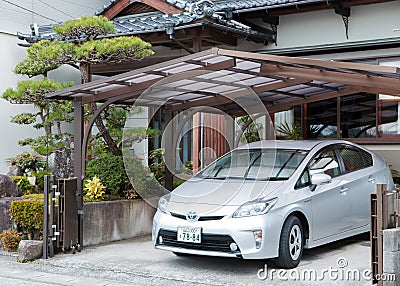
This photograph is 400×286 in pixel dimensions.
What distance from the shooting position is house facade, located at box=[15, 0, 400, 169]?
36.2ft

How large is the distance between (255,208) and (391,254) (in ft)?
5.47

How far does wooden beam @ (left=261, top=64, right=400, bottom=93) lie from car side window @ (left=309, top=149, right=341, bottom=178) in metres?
1.10

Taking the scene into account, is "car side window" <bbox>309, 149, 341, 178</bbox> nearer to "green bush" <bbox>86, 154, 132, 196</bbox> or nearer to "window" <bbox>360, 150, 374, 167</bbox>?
"window" <bbox>360, 150, 374, 167</bbox>

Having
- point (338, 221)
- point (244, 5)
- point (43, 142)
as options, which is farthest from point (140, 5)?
point (338, 221)

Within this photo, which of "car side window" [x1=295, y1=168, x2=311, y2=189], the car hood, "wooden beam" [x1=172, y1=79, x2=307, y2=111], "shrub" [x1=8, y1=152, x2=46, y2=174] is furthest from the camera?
"shrub" [x1=8, y1=152, x2=46, y2=174]

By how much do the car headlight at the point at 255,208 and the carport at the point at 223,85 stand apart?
1.66 meters

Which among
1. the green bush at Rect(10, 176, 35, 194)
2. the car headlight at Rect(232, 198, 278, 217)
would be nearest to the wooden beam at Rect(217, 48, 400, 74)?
the car headlight at Rect(232, 198, 278, 217)

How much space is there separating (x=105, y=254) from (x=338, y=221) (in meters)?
3.22

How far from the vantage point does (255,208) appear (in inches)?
276

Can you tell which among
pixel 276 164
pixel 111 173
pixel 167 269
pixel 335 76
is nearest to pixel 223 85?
pixel 276 164

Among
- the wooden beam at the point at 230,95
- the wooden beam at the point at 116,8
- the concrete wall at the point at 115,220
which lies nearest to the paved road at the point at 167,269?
the concrete wall at the point at 115,220

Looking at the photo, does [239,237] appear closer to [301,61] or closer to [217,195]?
[217,195]

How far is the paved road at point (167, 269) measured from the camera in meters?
6.82

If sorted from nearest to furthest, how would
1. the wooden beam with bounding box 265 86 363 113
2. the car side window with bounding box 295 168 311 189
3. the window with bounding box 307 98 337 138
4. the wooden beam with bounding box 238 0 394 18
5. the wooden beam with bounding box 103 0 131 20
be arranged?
the car side window with bounding box 295 168 311 189 < the wooden beam with bounding box 265 86 363 113 < the wooden beam with bounding box 238 0 394 18 < the window with bounding box 307 98 337 138 < the wooden beam with bounding box 103 0 131 20
